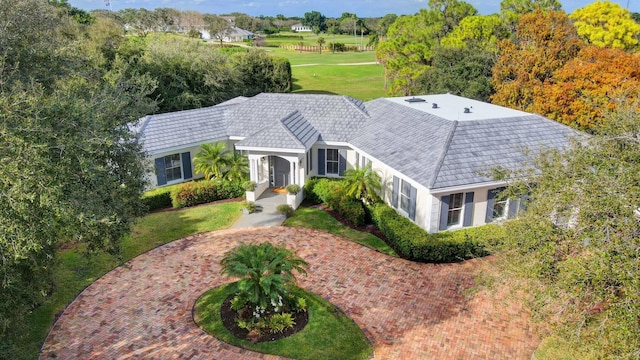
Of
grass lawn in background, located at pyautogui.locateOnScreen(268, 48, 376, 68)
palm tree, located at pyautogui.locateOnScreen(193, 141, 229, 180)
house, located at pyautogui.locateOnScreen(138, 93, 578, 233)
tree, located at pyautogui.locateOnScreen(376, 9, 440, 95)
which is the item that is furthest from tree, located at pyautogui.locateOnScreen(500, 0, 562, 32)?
grass lawn in background, located at pyautogui.locateOnScreen(268, 48, 376, 68)

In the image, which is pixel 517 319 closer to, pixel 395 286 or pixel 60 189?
pixel 395 286

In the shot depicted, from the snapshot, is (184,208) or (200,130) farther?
(200,130)

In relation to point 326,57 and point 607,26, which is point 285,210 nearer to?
point 607,26

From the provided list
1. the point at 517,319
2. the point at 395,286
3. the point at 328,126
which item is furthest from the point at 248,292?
the point at 328,126

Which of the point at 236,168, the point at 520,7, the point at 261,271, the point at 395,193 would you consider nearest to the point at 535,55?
the point at 520,7

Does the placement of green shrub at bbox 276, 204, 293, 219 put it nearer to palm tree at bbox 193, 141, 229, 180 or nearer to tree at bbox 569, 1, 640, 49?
palm tree at bbox 193, 141, 229, 180

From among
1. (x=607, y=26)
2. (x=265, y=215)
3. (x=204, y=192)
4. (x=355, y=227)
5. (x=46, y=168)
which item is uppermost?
(x=607, y=26)

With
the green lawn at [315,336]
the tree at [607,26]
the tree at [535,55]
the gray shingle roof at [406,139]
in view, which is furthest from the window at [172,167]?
the tree at [607,26]
